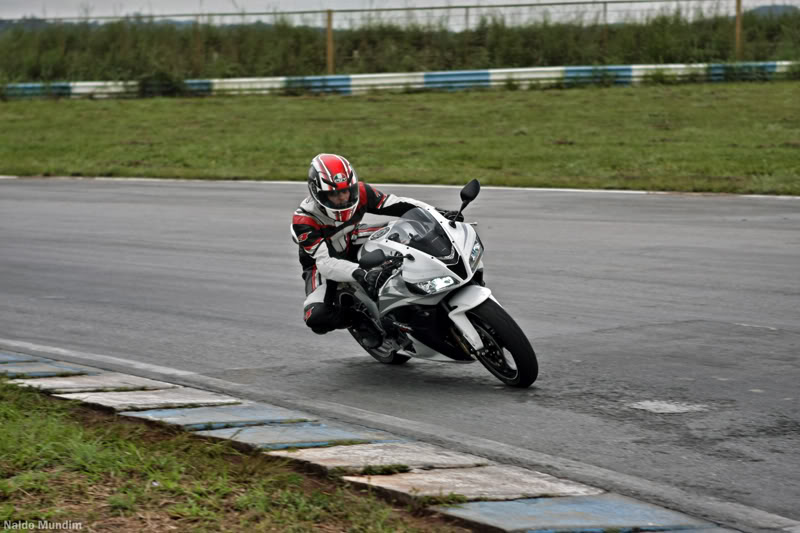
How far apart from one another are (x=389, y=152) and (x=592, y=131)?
425 centimetres

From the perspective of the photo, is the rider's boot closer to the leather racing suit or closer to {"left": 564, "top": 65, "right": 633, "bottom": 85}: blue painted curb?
the leather racing suit

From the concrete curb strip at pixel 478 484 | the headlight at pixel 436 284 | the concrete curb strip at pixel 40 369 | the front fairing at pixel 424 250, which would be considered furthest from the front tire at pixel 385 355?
the concrete curb strip at pixel 478 484

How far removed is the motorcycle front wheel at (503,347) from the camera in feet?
20.6

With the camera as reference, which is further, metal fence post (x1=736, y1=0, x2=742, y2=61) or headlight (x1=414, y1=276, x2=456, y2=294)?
metal fence post (x1=736, y1=0, x2=742, y2=61)

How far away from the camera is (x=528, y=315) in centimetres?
861

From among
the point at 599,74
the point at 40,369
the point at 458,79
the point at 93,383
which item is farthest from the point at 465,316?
the point at 458,79

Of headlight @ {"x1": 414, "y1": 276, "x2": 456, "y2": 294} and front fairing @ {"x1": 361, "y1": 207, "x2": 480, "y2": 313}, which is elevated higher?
front fairing @ {"x1": 361, "y1": 207, "x2": 480, "y2": 313}

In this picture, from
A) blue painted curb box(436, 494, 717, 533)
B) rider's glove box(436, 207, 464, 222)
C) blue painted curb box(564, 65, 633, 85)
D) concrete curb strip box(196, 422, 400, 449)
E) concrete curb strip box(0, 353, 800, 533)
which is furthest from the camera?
blue painted curb box(564, 65, 633, 85)

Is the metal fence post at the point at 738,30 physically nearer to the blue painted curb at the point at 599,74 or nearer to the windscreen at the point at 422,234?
the blue painted curb at the point at 599,74

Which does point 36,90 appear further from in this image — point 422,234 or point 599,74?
point 422,234

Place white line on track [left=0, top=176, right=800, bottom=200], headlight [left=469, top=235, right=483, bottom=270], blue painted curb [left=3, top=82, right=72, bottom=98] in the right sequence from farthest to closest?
1. blue painted curb [left=3, top=82, right=72, bottom=98]
2. white line on track [left=0, top=176, right=800, bottom=200]
3. headlight [left=469, top=235, right=483, bottom=270]

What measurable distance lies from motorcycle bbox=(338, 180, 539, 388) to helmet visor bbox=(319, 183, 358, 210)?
0.86 feet

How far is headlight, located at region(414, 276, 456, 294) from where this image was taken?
6.35m

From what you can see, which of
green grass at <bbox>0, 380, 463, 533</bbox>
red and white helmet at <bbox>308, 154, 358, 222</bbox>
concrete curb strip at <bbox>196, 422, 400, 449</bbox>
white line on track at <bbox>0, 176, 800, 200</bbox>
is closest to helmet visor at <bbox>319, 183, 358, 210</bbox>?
red and white helmet at <bbox>308, 154, 358, 222</bbox>
